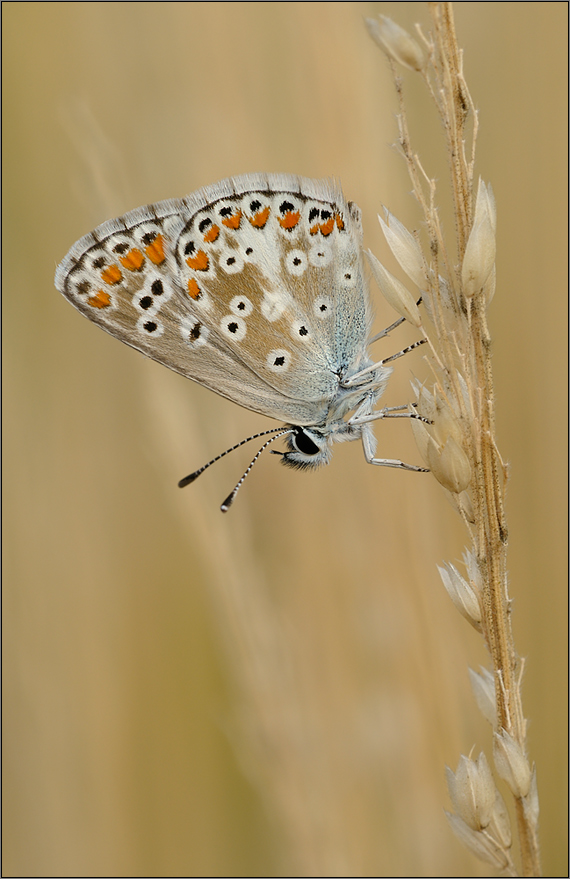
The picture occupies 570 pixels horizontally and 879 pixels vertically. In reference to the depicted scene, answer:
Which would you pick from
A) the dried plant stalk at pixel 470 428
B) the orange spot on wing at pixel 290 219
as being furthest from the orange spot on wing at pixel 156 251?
the dried plant stalk at pixel 470 428

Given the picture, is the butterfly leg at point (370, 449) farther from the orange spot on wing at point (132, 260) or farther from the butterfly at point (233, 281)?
the orange spot on wing at point (132, 260)

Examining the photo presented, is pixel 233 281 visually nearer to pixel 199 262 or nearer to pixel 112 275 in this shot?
pixel 199 262

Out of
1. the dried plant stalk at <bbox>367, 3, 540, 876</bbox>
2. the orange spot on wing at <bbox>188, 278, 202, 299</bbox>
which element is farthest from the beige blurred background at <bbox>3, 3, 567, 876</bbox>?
the dried plant stalk at <bbox>367, 3, 540, 876</bbox>

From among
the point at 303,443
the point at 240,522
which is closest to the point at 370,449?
the point at 303,443

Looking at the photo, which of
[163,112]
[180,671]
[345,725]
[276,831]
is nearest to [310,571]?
[345,725]

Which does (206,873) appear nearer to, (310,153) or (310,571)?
(310,571)

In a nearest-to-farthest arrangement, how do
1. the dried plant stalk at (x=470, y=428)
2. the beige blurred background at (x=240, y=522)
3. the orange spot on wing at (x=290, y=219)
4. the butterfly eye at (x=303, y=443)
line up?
1. the dried plant stalk at (x=470, y=428)
2. the orange spot on wing at (x=290, y=219)
3. the butterfly eye at (x=303, y=443)
4. the beige blurred background at (x=240, y=522)

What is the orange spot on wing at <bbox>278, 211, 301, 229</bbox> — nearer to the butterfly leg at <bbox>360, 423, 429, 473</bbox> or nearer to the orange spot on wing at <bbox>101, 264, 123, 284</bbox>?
the orange spot on wing at <bbox>101, 264, 123, 284</bbox>
